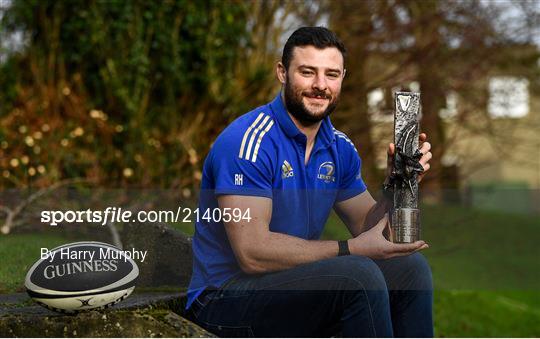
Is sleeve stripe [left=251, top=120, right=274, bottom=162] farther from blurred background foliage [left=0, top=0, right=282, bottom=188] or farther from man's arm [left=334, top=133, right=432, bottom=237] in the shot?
blurred background foliage [left=0, top=0, right=282, bottom=188]

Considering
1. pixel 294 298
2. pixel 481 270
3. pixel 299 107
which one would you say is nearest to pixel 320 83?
pixel 299 107

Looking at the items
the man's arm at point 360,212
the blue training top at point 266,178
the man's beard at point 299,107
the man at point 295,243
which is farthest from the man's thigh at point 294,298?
the man's beard at point 299,107

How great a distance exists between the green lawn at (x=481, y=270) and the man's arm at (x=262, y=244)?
1.03m

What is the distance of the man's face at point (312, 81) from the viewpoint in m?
3.87

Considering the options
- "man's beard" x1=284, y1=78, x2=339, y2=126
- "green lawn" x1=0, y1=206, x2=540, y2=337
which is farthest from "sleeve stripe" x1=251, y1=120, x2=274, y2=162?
"green lawn" x1=0, y1=206, x2=540, y2=337

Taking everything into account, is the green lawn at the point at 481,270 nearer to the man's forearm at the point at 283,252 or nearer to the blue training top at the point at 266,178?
the blue training top at the point at 266,178

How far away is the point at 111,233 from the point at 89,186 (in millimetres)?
3381

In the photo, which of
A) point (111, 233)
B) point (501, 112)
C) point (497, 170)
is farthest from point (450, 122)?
point (497, 170)

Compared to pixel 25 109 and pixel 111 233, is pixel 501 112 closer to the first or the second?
pixel 25 109

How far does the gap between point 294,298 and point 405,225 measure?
0.54m

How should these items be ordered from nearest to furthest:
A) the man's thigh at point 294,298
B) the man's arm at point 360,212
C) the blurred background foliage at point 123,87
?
the man's thigh at point 294,298 < the man's arm at point 360,212 < the blurred background foliage at point 123,87

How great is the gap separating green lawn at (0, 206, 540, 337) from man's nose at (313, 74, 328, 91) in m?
1.10

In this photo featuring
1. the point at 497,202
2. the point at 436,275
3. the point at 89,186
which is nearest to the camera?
the point at 89,186

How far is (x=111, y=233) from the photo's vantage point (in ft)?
16.1
